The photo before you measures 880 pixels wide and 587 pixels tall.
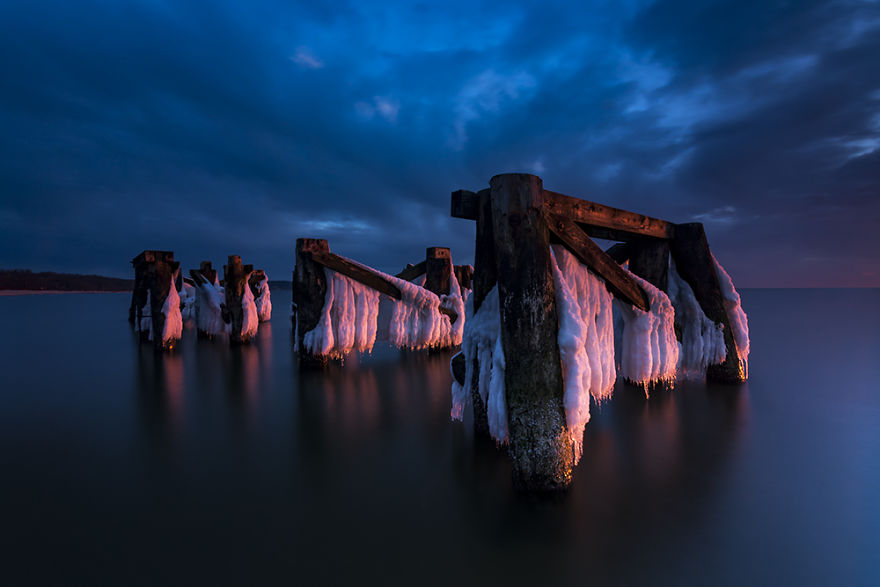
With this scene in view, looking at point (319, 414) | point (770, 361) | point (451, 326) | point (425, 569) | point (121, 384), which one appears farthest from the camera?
point (451, 326)

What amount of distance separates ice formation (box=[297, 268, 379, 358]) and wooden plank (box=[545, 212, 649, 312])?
4940 millimetres

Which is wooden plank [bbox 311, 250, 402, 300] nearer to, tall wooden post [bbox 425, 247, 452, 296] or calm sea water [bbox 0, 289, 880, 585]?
tall wooden post [bbox 425, 247, 452, 296]

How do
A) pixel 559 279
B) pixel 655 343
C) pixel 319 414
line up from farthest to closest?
1. pixel 319 414
2. pixel 655 343
3. pixel 559 279

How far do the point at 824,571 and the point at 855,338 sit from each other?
16.1 m

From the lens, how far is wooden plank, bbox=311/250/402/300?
7414 millimetres

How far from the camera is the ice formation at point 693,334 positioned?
6.23m

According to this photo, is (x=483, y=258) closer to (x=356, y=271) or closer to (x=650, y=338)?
(x=650, y=338)

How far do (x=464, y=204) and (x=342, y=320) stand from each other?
454cm

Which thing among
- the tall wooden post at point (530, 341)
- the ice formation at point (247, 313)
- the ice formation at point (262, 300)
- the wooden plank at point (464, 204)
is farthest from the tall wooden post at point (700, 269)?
the ice formation at point (262, 300)

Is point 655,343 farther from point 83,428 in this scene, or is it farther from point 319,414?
point 83,428

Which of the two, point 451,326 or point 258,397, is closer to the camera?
point 258,397

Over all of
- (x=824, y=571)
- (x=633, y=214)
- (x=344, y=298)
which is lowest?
(x=824, y=571)

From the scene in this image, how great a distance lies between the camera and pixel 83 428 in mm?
4898

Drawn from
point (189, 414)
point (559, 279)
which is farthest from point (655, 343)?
point (189, 414)
